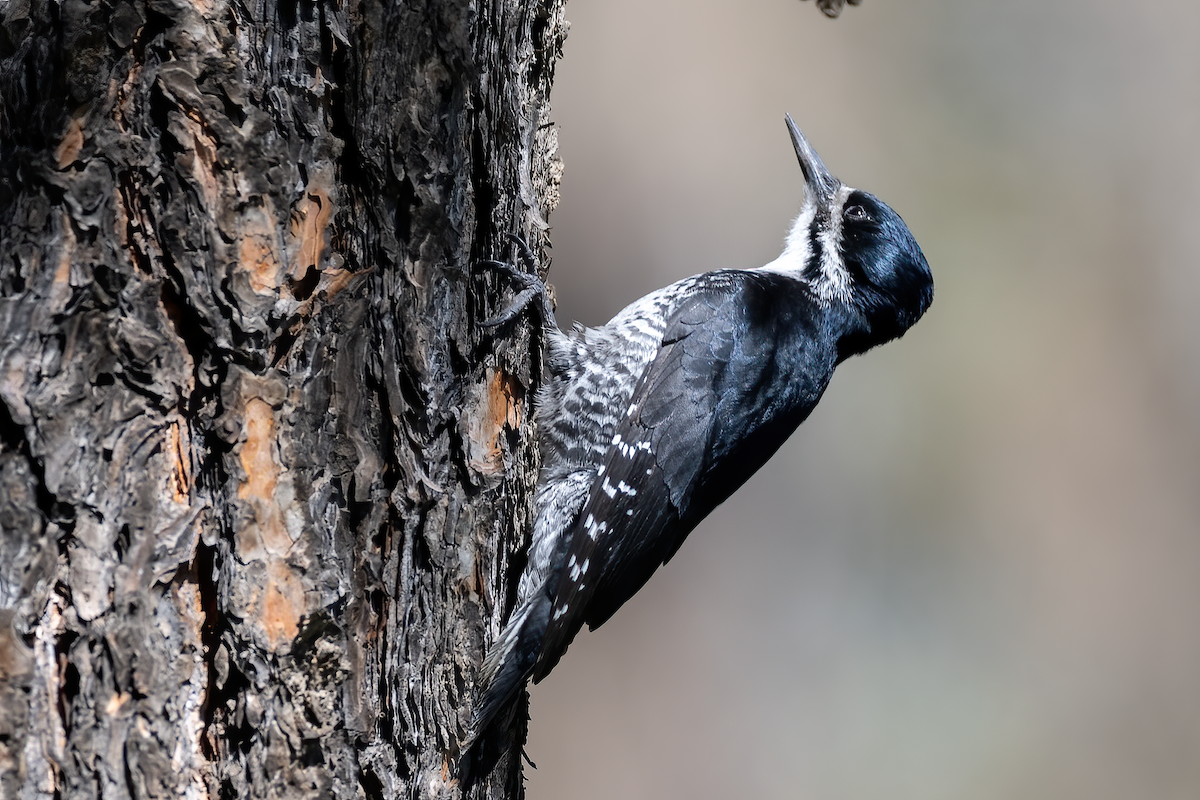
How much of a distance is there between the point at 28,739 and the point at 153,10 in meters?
0.99

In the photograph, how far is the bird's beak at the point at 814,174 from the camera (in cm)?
312

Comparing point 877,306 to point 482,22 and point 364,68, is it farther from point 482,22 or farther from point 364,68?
point 364,68

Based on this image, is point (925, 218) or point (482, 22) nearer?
point (482, 22)

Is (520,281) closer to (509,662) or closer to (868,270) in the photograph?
(509,662)

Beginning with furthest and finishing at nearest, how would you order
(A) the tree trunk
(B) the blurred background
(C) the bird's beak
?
(B) the blurred background → (C) the bird's beak → (A) the tree trunk

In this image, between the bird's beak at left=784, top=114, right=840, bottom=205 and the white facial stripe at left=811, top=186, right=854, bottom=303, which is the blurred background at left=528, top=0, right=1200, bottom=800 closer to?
the bird's beak at left=784, top=114, right=840, bottom=205

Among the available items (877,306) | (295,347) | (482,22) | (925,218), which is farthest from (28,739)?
(925,218)

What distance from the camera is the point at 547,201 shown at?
6.61ft

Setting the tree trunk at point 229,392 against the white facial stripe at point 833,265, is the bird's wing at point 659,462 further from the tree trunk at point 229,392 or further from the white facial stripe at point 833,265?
the tree trunk at point 229,392

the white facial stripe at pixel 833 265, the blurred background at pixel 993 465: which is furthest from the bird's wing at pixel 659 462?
the blurred background at pixel 993 465

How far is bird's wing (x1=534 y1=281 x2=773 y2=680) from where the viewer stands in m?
2.22

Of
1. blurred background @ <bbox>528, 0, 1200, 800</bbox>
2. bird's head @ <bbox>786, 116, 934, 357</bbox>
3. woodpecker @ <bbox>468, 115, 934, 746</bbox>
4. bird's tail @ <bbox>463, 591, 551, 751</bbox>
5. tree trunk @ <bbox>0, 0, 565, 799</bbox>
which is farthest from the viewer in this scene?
blurred background @ <bbox>528, 0, 1200, 800</bbox>

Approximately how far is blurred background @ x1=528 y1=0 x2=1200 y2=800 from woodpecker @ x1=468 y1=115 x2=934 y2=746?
2170 mm

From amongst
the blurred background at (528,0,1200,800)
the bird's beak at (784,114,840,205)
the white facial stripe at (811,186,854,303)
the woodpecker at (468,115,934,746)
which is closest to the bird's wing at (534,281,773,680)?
the woodpecker at (468,115,934,746)
